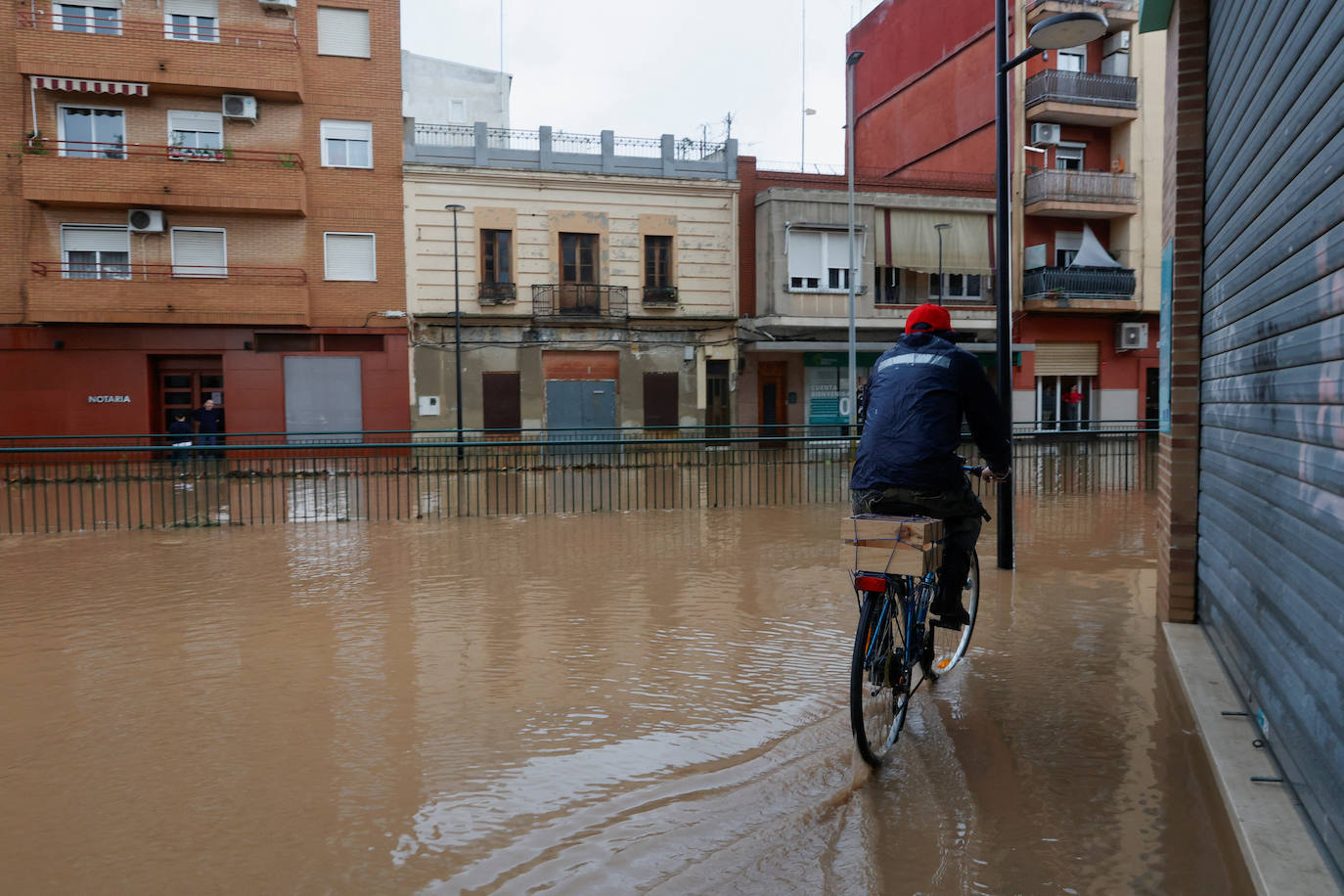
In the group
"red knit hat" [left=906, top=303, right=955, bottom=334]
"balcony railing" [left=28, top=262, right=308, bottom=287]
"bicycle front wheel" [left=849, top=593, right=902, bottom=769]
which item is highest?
"balcony railing" [left=28, top=262, right=308, bottom=287]

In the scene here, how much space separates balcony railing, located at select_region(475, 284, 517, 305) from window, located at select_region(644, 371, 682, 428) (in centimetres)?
434

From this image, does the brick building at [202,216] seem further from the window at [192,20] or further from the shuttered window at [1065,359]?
the shuttered window at [1065,359]

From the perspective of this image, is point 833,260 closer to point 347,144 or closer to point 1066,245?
point 1066,245

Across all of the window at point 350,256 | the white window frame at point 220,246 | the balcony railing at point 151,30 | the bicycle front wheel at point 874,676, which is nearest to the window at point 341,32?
the balcony railing at point 151,30

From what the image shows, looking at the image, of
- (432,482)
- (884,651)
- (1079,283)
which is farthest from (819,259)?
(884,651)

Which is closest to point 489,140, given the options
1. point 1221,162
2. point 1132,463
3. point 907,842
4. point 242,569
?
point 1132,463

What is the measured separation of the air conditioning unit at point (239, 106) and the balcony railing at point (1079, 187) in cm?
2124

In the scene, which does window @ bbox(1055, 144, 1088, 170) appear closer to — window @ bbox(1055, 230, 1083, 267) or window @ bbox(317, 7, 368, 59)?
window @ bbox(1055, 230, 1083, 267)

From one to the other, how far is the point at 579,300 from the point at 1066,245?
1489 cm

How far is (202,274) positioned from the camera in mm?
24469

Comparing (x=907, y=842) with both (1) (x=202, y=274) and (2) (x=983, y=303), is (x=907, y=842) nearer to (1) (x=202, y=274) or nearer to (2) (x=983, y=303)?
(1) (x=202, y=274)

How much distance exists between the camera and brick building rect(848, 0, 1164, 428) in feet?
94.7

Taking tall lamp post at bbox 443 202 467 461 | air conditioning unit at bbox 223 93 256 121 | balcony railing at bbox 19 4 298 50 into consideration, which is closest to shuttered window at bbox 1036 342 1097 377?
tall lamp post at bbox 443 202 467 461

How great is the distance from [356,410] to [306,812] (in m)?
23.2
